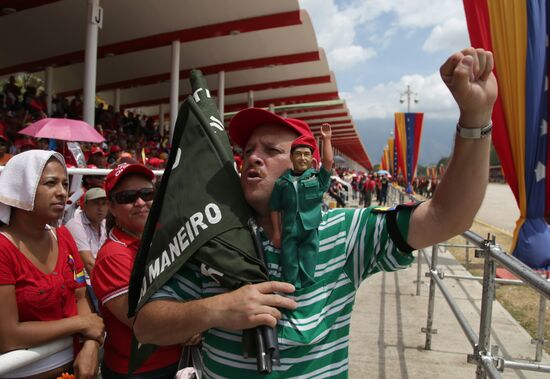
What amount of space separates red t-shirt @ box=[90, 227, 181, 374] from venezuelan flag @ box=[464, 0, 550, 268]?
3052 mm

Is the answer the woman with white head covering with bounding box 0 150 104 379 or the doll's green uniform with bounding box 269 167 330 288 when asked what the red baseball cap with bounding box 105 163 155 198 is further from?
the doll's green uniform with bounding box 269 167 330 288

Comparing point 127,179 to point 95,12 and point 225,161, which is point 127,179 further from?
point 95,12

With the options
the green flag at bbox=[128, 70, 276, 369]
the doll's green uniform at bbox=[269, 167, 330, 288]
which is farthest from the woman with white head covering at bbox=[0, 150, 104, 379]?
the doll's green uniform at bbox=[269, 167, 330, 288]

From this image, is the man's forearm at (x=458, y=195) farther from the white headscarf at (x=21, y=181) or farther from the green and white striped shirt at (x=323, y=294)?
the white headscarf at (x=21, y=181)

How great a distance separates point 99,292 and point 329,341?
1014 mm

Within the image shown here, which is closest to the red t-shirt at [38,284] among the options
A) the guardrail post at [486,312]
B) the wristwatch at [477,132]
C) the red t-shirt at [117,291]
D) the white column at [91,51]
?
the red t-shirt at [117,291]

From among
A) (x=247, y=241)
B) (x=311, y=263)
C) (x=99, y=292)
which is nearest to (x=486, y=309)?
(x=311, y=263)

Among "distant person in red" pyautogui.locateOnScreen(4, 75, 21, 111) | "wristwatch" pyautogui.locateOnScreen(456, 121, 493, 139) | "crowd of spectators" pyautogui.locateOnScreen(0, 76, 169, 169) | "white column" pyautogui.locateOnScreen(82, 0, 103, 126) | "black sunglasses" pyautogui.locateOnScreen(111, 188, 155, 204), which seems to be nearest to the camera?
"wristwatch" pyautogui.locateOnScreen(456, 121, 493, 139)

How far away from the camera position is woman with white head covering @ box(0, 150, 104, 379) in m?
1.67

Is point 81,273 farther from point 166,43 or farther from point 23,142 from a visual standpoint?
point 166,43

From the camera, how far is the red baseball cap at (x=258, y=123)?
147 centimetres

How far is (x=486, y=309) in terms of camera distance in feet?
7.16

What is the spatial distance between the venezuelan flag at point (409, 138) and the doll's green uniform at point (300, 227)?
49.7ft

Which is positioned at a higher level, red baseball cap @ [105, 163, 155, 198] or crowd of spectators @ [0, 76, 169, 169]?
crowd of spectators @ [0, 76, 169, 169]
